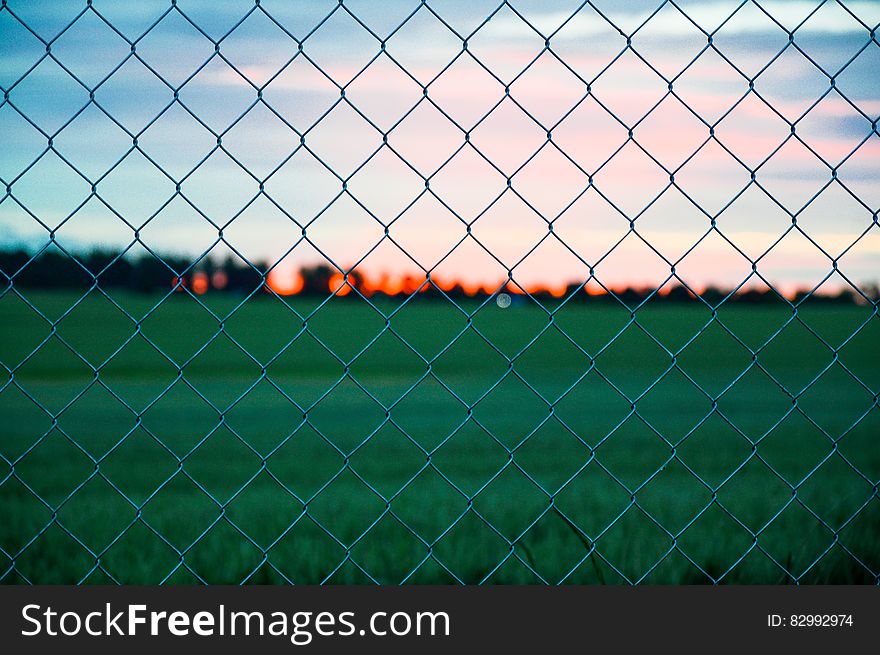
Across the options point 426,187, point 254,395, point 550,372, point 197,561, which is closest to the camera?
point 426,187

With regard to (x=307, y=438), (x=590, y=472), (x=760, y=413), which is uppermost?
(x=760, y=413)

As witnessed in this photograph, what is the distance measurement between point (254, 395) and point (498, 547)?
18.9 ft

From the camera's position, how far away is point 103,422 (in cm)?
610

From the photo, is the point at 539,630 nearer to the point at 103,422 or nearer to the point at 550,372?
the point at 103,422

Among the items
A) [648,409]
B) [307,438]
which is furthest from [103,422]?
[648,409]

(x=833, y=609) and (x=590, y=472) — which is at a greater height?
(x=590, y=472)

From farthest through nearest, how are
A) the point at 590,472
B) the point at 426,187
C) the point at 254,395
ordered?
the point at 254,395
the point at 590,472
the point at 426,187

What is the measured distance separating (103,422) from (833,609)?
561 centimetres

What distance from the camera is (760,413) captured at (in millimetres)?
7383

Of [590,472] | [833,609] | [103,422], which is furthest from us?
[103,422]

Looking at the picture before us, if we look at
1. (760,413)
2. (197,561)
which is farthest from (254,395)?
(197,561)

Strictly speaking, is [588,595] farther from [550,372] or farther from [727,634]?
[550,372]

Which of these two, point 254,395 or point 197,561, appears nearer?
point 197,561

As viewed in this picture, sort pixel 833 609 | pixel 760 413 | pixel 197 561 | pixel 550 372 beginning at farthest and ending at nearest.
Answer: pixel 550 372 < pixel 760 413 < pixel 197 561 < pixel 833 609
